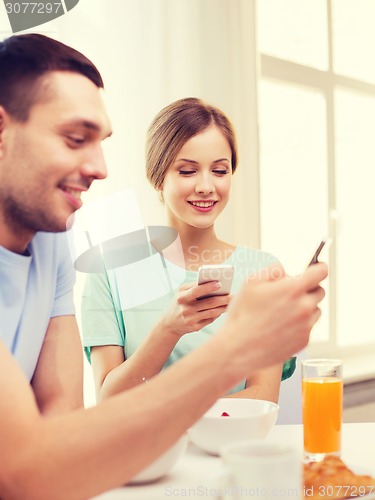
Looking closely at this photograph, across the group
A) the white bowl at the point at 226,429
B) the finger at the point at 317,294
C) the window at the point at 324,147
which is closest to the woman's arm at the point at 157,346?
the white bowl at the point at 226,429

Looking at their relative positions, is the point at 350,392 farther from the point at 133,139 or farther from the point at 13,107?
the point at 13,107

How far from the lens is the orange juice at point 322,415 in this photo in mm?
896

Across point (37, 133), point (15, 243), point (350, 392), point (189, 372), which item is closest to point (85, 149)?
point (37, 133)

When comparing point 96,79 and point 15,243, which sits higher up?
point 96,79

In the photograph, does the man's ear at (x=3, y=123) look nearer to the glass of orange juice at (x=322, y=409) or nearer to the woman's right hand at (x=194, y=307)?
the woman's right hand at (x=194, y=307)

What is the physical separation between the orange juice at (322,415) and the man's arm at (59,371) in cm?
35

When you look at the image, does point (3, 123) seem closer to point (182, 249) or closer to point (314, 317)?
point (314, 317)

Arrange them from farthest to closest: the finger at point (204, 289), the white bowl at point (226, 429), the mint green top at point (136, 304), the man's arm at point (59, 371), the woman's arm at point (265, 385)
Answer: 1. the mint green top at point (136, 304)
2. the woman's arm at point (265, 385)
3. the finger at point (204, 289)
4. the man's arm at point (59, 371)
5. the white bowl at point (226, 429)

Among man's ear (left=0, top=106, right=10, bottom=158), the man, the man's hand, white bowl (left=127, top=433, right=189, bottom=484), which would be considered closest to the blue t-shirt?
the man

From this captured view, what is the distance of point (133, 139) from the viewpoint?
1823mm

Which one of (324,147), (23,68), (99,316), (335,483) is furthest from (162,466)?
(324,147)

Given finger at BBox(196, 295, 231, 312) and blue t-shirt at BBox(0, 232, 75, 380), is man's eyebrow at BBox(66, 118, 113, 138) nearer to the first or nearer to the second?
blue t-shirt at BBox(0, 232, 75, 380)

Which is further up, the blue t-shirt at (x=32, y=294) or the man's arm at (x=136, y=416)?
the blue t-shirt at (x=32, y=294)

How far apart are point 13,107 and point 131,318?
682 mm
